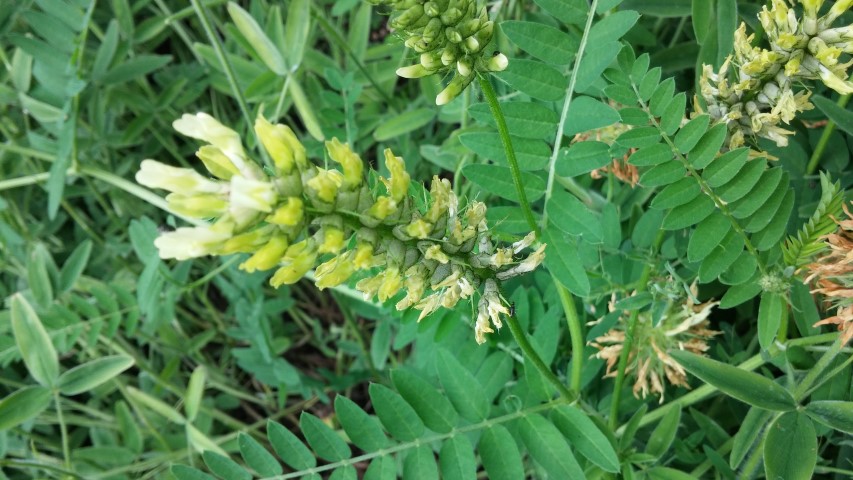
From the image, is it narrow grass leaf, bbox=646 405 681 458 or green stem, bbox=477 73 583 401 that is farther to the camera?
narrow grass leaf, bbox=646 405 681 458

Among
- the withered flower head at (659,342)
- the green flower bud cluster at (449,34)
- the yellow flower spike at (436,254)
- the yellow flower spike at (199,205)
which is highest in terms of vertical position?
the green flower bud cluster at (449,34)

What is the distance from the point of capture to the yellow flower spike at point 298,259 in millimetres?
750

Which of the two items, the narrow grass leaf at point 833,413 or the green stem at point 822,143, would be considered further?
the green stem at point 822,143

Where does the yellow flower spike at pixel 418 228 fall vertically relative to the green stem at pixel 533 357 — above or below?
above

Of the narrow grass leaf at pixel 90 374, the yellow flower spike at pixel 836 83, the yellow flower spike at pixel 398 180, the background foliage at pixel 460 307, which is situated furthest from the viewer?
the narrow grass leaf at pixel 90 374

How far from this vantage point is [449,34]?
2.61ft

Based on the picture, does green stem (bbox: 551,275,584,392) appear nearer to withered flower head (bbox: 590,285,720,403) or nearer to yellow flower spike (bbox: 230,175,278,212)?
withered flower head (bbox: 590,285,720,403)

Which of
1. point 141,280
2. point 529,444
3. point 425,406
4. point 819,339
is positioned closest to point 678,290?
point 819,339

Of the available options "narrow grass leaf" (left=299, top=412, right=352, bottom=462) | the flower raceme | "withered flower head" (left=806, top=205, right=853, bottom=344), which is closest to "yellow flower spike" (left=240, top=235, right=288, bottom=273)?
the flower raceme

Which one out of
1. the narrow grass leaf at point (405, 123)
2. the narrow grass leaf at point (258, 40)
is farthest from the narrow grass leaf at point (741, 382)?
the narrow grass leaf at point (258, 40)

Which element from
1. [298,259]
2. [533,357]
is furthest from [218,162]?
[533,357]

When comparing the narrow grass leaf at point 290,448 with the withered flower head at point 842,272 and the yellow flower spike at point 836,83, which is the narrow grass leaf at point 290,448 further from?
the yellow flower spike at point 836,83

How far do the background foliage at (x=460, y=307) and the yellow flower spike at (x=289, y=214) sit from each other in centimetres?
36

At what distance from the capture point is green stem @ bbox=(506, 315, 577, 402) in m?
0.97
